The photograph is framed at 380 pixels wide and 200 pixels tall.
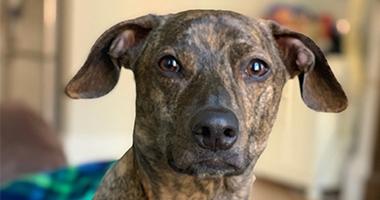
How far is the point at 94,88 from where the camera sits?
5.48 feet

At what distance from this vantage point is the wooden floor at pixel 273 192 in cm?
476

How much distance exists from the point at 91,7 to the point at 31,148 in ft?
9.07

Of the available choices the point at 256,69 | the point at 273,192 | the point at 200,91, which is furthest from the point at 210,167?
the point at 273,192

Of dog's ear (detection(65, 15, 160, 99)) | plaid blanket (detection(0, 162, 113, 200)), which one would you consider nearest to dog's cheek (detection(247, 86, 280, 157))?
dog's ear (detection(65, 15, 160, 99))

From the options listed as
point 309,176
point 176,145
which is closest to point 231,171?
point 176,145

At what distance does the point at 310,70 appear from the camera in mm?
1717

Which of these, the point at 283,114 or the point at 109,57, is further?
the point at 283,114

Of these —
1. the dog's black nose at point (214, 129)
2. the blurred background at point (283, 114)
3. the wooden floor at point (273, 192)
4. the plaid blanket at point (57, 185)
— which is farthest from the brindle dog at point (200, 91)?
the wooden floor at point (273, 192)

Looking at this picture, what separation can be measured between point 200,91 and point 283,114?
2694 millimetres

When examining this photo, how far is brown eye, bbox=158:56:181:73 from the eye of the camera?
5.15ft

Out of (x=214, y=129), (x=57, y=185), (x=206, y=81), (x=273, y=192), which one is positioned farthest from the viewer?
(x=273, y=192)

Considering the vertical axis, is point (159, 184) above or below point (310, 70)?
below

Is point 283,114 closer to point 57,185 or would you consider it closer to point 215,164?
point 57,185

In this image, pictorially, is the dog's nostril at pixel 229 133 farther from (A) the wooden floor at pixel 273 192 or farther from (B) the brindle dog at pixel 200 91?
(A) the wooden floor at pixel 273 192
